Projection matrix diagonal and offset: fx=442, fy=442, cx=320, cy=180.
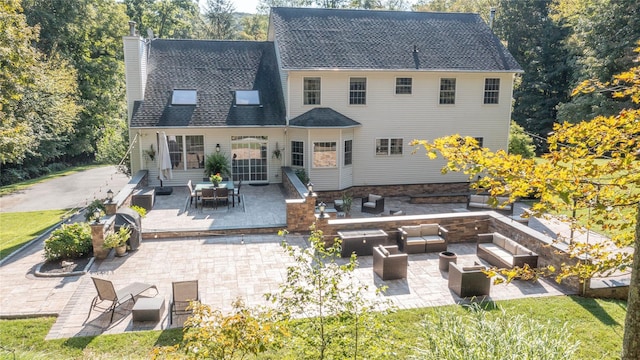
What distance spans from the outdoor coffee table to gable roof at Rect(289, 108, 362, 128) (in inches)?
→ 299

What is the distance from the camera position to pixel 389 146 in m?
21.6

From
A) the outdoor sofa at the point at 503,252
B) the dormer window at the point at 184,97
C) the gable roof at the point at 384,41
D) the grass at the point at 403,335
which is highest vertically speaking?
the gable roof at the point at 384,41

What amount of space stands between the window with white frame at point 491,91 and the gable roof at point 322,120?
696 centimetres

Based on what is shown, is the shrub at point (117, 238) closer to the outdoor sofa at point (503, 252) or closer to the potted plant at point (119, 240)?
the potted plant at point (119, 240)

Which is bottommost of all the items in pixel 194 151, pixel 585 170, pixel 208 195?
pixel 208 195

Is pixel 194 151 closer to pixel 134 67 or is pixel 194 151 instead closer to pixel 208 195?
pixel 208 195

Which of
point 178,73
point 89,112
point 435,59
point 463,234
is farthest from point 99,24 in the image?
point 463,234

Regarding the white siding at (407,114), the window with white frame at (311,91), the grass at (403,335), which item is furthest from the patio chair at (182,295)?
the window with white frame at (311,91)

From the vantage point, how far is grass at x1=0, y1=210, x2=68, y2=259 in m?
14.9

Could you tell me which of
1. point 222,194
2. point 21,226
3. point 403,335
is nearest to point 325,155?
point 222,194

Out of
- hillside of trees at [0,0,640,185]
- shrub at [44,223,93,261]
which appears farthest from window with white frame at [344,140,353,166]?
shrub at [44,223,93,261]

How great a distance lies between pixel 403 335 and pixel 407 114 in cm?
1550

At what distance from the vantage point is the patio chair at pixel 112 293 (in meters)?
8.98

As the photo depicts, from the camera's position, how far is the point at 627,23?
2706cm
